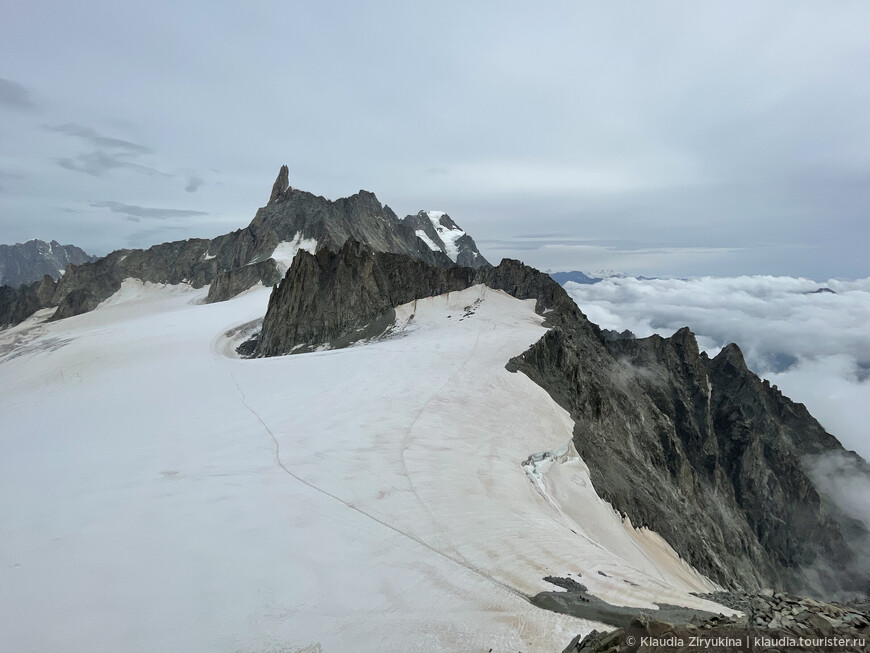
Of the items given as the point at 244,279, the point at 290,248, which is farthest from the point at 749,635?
the point at 290,248

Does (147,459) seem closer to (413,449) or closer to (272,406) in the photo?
(272,406)

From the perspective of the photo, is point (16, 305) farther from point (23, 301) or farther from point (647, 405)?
point (647, 405)

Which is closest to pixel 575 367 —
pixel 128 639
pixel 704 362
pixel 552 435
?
pixel 552 435

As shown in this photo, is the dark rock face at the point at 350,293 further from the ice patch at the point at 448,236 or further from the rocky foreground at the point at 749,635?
the ice patch at the point at 448,236

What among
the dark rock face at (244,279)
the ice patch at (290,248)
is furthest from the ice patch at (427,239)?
the dark rock face at (244,279)

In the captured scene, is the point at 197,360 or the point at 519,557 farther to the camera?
the point at 197,360
